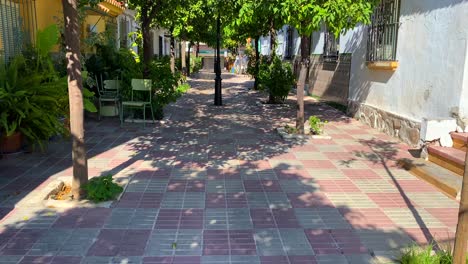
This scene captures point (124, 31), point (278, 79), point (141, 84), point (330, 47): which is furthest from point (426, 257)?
point (124, 31)

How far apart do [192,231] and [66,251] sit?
43.8 inches

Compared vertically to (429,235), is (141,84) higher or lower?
higher

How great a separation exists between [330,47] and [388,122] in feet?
19.7

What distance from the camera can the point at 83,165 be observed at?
4664 millimetres

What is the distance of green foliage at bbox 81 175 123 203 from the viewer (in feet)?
15.0

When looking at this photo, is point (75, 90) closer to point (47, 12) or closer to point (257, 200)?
point (257, 200)

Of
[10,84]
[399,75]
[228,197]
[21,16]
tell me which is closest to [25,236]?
[228,197]

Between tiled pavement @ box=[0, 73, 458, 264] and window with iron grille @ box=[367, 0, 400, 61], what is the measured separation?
82.4 inches

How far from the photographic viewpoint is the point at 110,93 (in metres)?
9.95

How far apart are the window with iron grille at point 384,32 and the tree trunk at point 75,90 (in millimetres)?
6179

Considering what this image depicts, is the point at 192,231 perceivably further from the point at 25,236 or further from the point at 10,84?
the point at 10,84

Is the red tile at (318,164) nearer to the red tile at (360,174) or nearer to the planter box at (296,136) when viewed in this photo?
the red tile at (360,174)

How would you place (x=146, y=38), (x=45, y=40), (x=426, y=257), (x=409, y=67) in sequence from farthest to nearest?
1. (x=146, y=38)
2. (x=409, y=67)
3. (x=45, y=40)
4. (x=426, y=257)

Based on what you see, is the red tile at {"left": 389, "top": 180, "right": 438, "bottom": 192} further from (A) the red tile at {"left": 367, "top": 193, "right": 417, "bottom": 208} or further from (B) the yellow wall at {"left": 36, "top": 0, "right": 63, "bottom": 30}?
(B) the yellow wall at {"left": 36, "top": 0, "right": 63, "bottom": 30}
